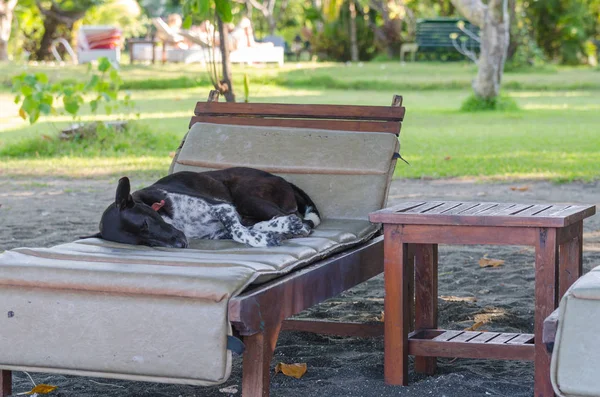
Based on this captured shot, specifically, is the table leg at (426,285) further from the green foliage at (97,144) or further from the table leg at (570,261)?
the green foliage at (97,144)

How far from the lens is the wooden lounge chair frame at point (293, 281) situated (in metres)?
3.35

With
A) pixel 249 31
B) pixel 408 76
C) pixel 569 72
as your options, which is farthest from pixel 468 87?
pixel 249 31

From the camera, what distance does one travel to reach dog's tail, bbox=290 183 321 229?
15.5 ft

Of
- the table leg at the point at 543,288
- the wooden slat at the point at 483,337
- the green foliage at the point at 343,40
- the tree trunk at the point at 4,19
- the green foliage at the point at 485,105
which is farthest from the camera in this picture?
the green foliage at the point at 343,40

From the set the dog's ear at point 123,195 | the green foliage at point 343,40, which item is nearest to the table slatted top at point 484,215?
the dog's ear at point 123,195

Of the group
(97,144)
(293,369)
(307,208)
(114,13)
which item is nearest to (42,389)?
(293,369)

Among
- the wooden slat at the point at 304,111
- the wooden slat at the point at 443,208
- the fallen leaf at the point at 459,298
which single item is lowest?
the fallen leaf at the point at 459,298

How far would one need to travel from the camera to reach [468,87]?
22.0 meters

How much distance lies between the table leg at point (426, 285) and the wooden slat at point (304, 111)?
3.70ft

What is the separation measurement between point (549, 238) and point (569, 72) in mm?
23616

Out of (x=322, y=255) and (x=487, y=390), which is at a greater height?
(x=322, y=255)

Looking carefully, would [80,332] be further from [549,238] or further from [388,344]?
[549,238]

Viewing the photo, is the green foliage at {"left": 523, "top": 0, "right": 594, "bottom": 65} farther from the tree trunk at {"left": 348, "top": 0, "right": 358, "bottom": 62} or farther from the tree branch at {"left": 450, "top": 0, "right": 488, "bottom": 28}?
the tree branch at {"left": 450, "top": 0, "right": 488, "bottom": 28}

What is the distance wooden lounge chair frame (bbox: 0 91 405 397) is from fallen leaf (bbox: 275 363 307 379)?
0.66 ft
